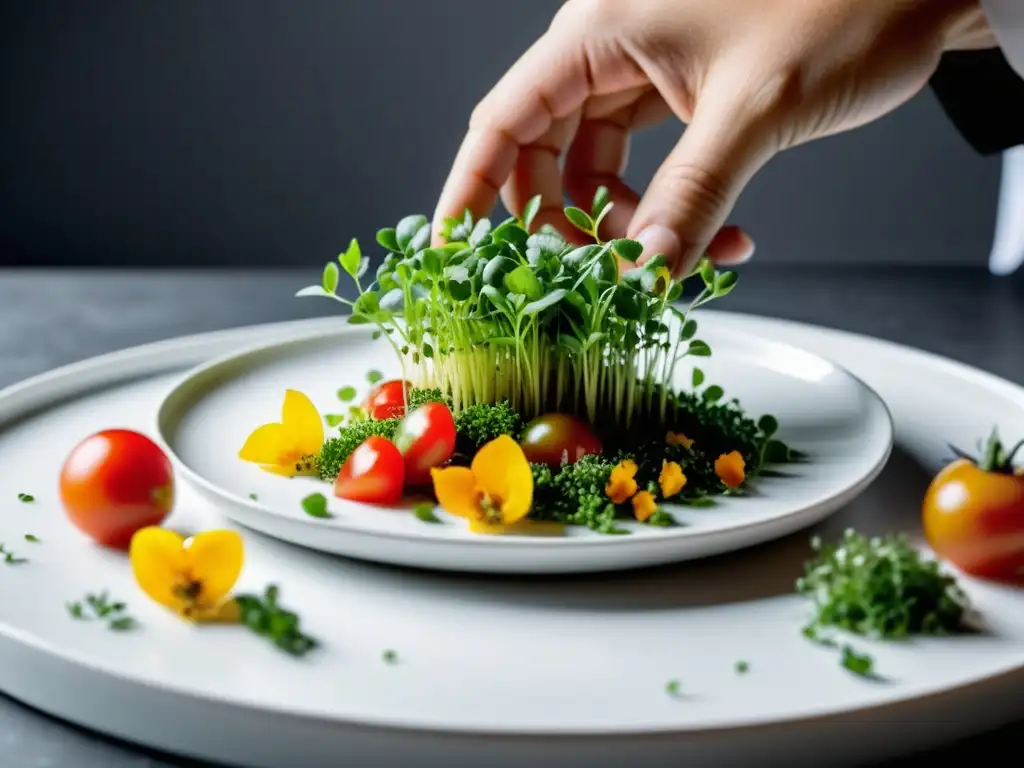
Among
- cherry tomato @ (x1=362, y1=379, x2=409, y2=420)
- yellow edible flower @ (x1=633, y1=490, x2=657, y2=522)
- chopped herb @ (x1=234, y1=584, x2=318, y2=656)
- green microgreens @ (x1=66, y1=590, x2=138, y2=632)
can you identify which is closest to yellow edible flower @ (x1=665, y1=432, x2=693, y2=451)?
yellow edible flower @ (x1=633, y1=490, x2=657, y2=522)

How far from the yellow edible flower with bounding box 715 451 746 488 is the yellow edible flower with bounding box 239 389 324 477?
510 mm

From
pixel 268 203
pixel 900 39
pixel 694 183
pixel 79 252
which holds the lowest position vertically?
pixel 79 252

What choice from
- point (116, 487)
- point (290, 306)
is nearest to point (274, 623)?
point (116, 487)

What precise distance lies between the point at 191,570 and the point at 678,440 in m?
0.66

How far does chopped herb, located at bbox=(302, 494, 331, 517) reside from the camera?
1324mm

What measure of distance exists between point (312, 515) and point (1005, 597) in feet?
2.42

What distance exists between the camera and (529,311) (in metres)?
1.52

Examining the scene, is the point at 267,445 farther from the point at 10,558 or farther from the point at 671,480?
the point at 671,480

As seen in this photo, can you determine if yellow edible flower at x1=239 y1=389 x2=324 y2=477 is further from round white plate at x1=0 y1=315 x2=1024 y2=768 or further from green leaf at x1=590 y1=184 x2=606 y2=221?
green leaf at x1=590 y1=184 x2=606 y2=221

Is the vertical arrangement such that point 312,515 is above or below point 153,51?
below

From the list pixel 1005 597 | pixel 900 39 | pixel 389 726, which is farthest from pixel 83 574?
pixel 900 39

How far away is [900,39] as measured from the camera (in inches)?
71.4

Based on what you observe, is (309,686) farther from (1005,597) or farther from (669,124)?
(669,124)

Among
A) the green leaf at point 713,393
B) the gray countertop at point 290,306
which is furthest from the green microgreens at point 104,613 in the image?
the gray countertop at point 290,306
